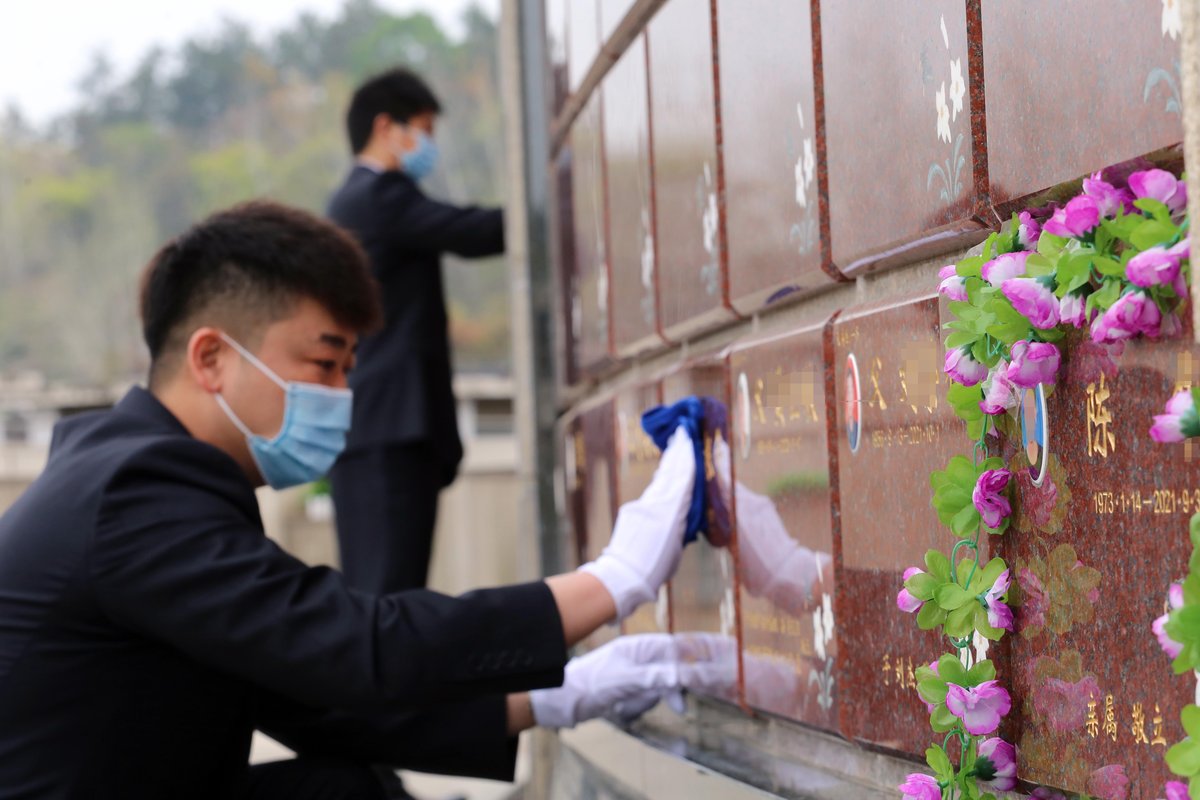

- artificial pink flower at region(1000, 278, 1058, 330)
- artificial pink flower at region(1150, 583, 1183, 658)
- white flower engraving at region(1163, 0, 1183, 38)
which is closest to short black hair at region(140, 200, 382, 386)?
artificial pink flower at region(1000, 278, 1058, 330)

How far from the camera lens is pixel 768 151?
188cm

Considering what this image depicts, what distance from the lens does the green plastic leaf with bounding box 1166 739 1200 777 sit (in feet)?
2.99

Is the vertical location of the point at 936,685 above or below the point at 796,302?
below

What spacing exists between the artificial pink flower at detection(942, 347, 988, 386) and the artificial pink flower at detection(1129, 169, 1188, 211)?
0.91 feet

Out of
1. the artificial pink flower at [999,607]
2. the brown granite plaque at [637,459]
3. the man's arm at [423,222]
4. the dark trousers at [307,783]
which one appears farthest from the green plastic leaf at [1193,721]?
the man's arm at [423,222]

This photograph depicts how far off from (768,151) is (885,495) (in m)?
0.53

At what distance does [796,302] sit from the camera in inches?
74.4

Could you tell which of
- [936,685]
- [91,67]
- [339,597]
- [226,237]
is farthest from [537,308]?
[91,67]

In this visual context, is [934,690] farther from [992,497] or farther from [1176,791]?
[1176,791]

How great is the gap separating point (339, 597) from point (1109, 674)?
1.09m

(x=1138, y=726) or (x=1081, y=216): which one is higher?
(x=1081, y=216)

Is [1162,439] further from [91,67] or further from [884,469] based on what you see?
[91,67]

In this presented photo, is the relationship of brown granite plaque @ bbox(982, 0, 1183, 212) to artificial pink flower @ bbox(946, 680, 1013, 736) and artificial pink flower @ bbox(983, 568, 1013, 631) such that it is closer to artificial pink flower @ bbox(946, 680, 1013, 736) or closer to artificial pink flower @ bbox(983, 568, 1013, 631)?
artificial pink flower @ bbox(983, 568, 1013, 631)

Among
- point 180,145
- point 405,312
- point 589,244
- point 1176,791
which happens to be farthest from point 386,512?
point 180,145
